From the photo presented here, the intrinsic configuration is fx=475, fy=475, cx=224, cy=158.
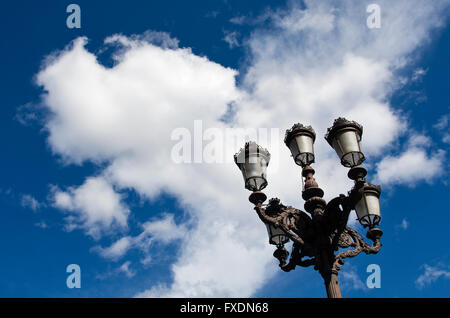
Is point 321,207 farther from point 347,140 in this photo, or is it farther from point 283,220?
point 347,140

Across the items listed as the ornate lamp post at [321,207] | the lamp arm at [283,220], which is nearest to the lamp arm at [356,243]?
the ornate lamp post at [321,207]

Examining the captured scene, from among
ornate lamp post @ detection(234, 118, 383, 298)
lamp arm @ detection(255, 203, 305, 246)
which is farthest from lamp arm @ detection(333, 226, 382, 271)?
lamp arm @ detection(255, 203, 305, 246)

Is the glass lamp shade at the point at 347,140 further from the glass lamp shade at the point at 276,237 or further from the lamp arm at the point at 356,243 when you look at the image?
the glass lamp shade at the point at 276,237

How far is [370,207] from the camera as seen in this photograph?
335 inches

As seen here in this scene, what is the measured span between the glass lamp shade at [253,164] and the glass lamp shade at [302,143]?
581 mm

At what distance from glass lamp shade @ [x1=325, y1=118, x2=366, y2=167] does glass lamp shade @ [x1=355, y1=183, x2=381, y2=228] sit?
896 millimetres

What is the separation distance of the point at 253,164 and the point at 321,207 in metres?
1.40

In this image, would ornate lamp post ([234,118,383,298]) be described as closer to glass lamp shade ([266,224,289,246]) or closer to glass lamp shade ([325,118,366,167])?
glass lamp shade ([325,118,366,167])

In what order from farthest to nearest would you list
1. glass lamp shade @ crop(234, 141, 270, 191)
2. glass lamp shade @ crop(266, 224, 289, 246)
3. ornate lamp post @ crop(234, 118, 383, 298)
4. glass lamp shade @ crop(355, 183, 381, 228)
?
glass lamp shade @ crop(266, 224, 289, 246) → glass lamp shade @ crop(355, 183, 381, 228) → glass lamp shade @ crop(234, 141, 270, 191) → ornate lamp post @ crop(234, 118, 383, 298)

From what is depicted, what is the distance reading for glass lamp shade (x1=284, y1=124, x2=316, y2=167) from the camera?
8570 millimetres

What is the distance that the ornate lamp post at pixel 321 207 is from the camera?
7.49m
